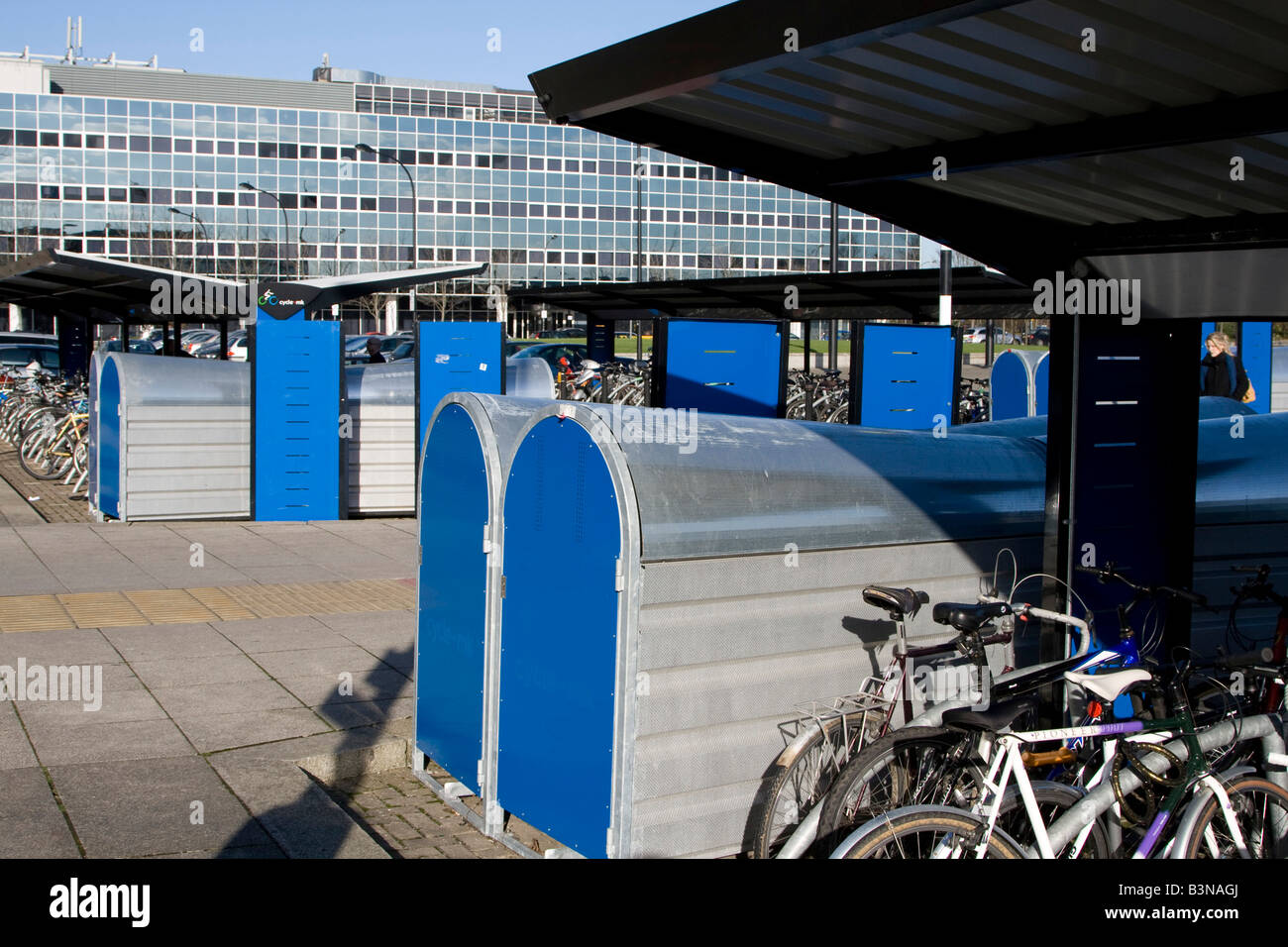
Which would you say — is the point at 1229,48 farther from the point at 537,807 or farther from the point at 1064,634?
the point at 537,807

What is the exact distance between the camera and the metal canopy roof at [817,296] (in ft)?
45.0

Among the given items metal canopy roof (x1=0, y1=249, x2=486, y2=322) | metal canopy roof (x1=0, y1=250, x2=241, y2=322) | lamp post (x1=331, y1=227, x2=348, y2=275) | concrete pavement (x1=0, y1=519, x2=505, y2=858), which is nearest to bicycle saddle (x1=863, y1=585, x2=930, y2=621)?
concrete pavement (x1=0, y1=519, x2=505, y2=858)

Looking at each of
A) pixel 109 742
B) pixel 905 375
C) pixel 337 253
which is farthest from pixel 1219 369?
pixel 337 253

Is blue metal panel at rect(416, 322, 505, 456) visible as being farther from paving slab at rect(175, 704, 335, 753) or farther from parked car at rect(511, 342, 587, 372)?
parked car at rect(511, 342, 587, 372)

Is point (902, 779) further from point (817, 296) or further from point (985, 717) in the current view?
point (817, 296)

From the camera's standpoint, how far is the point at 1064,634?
4.44 meters

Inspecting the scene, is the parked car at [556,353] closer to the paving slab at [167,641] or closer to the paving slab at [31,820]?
the paving slab at [167,641]

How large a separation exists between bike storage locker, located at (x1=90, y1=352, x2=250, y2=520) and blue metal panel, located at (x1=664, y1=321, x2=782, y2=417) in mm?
4820

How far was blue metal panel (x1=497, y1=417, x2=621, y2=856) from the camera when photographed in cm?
402

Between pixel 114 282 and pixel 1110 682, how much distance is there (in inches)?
590

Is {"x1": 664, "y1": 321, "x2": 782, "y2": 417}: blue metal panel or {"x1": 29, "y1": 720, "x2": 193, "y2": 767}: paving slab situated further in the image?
{"x1": 664, "y1": 321, "x2": 782, "y2": 417}: blue metal panel

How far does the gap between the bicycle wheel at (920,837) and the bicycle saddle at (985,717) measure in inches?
10.6

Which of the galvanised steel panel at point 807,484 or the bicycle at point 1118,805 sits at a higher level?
the galvanised steel panel at point 807,484

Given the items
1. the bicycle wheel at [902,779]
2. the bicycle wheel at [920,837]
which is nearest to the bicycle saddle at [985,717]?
the bicycle wheel at [902,779]
